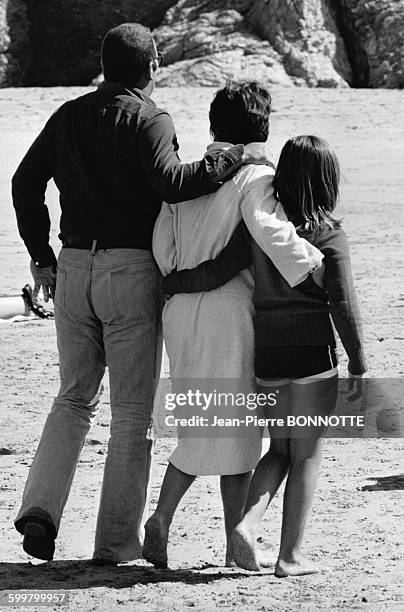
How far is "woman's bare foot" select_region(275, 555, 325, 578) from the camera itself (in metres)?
3.95

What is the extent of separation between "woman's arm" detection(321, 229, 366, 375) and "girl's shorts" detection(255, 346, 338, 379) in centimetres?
9

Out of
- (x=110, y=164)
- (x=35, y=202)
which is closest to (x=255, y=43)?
(x=35, y=202)

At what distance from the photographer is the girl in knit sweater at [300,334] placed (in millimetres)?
3912

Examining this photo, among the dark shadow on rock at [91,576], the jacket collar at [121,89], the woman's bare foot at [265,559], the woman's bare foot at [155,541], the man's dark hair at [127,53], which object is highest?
the man's dark hair at [127,53]

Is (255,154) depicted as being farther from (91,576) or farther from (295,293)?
(91,576)

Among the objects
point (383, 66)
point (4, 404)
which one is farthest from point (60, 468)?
point (383, 66)

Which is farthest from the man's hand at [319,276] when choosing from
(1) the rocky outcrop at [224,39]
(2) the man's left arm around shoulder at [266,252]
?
(1) the rocky outcrop at [224,39]

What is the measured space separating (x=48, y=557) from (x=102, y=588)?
23 centimetres

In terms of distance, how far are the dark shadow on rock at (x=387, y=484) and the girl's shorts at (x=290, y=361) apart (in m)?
1.27

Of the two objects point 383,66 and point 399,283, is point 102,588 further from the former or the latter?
point 383,66

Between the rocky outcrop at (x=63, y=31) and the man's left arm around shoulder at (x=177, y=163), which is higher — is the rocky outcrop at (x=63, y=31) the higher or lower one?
the higher one

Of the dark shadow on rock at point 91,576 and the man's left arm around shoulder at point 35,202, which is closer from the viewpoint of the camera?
the dark shadow on rock at point 91,576

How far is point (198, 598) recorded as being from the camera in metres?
3.79

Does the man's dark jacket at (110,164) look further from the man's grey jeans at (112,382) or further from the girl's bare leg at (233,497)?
the girl's bare leg at (233,497)
